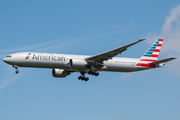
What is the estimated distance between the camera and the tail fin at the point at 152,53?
52972 mm

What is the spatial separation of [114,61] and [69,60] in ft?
24.0

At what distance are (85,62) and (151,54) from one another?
13031 millimetres

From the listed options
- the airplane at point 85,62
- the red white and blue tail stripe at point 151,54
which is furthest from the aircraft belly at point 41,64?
the red white and blue tail stripe at point 151,54

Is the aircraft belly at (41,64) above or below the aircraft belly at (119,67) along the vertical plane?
above

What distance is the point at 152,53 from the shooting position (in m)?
54.4

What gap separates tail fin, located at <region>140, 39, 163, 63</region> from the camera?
174 ft

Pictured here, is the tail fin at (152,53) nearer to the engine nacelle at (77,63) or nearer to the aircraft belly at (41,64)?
the engine nacelle at (77,63)

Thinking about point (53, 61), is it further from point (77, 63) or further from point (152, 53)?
point (152, 53)

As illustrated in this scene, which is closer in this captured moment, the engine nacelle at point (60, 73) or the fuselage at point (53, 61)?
the fuselage at point (53, 61)

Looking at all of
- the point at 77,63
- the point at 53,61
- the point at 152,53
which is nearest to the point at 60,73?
the point at 77,63

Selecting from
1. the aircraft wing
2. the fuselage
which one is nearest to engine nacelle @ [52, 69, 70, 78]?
the fuselage

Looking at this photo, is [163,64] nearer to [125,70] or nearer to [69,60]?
[125,70]

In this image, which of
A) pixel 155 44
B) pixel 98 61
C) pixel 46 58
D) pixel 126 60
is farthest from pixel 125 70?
pixel 46 58

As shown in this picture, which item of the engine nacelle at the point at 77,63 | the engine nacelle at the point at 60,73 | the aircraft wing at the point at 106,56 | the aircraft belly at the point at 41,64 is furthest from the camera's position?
the engine nacelle at the point at 60,73
